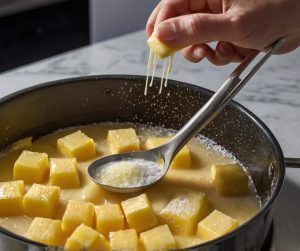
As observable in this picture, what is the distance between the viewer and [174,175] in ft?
4.09

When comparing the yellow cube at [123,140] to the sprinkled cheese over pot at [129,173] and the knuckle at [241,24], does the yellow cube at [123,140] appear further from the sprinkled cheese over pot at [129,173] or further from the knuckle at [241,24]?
the knuckle at [241,24]

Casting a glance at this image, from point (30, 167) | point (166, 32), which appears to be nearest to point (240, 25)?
point (166, 32)

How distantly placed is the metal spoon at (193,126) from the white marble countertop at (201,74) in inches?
13.0

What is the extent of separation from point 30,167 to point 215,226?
424 millimetres

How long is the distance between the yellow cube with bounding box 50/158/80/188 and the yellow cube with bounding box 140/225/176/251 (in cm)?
24

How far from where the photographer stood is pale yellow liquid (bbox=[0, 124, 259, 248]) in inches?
43.9

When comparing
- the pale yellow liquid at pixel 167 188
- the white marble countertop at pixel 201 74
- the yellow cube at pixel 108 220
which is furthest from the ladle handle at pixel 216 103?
the white marble countertop at pixel 201 74

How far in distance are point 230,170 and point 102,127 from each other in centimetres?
38

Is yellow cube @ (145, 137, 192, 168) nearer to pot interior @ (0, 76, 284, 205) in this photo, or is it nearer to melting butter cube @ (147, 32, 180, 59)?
pot interior @ (0, 76, 284, 205)

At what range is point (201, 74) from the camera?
5.67 feet

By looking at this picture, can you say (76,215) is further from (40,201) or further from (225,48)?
(225,48)

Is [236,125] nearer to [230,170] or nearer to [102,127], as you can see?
[230,170]

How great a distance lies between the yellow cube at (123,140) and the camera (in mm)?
1275

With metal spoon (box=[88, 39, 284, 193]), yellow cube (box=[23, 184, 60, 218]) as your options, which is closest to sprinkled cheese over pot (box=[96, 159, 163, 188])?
metal spoon (box=[88, 39, 284, 193])
